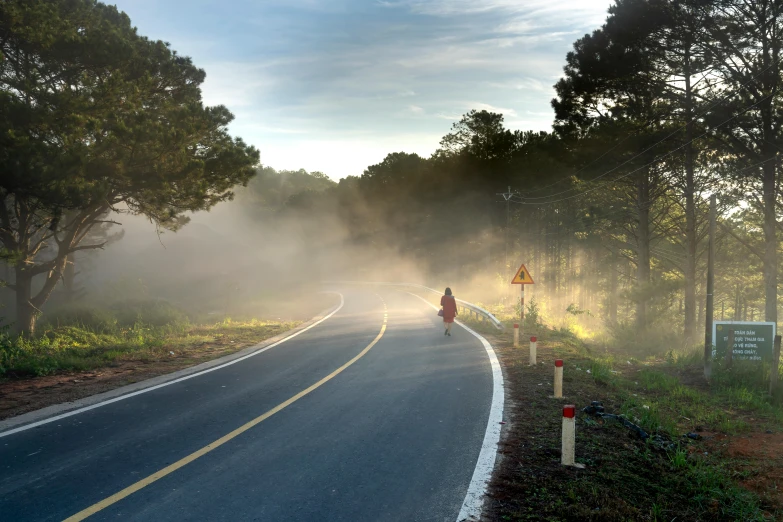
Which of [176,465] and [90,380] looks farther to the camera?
[90,380]

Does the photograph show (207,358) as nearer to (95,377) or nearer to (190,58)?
(95,377)

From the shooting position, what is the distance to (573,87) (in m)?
26.8

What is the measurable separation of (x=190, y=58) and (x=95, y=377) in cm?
1776

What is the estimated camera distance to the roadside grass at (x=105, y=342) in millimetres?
12102

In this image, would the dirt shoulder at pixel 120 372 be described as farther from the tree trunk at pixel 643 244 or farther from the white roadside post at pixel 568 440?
the tree trunk at pixel 643 244

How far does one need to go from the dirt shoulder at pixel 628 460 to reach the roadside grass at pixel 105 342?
30.9 feet

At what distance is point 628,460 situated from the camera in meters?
6.75

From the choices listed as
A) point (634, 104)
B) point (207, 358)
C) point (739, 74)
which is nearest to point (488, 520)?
point (207, 358)

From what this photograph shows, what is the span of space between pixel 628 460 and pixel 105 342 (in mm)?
15744

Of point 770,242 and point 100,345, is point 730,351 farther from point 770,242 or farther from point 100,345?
point 100,345

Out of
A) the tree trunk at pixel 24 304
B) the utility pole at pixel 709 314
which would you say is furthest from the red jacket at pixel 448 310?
the tree trunk at pixel 24 304

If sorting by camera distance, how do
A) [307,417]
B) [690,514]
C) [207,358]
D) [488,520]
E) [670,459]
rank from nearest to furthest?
1. [488,520]
2. [690,514]
3. [670,459]
4. [307,417]
5. [207,358]

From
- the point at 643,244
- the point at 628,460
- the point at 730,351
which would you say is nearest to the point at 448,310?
the point at 730,351

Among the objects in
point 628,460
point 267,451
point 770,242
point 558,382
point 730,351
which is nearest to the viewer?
point 267,451
